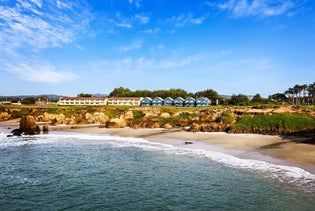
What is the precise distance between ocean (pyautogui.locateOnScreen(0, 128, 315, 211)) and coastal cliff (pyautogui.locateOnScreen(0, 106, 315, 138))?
18805mm

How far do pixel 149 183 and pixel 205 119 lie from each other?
4392cm

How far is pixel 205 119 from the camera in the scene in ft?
203

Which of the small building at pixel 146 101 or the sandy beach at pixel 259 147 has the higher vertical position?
the small building at pixel 146 101

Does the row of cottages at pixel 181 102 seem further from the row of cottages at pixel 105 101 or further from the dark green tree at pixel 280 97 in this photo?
the dark green tree at pixel 280 97

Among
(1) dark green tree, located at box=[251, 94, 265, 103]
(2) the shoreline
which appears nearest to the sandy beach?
(2) the shoreline

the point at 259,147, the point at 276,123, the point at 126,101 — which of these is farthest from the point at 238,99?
the point at 259,147

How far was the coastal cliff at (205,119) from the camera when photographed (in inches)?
1716

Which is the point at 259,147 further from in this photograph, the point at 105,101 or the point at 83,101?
the point at 83,101

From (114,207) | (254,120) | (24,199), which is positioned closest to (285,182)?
(114,207)

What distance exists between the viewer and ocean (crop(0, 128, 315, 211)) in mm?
15500

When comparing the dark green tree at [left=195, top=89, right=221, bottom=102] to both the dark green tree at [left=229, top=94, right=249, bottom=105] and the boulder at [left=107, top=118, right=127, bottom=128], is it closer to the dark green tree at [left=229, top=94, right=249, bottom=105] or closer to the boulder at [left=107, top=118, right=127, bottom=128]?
the dark green tree at [left=229, top=94, right=249, bottom=105]

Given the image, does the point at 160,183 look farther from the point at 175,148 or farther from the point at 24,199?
the point at 175,148

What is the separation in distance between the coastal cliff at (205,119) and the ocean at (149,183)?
18805mm

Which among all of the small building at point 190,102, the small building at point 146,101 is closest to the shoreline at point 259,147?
the small building at point 190,102
